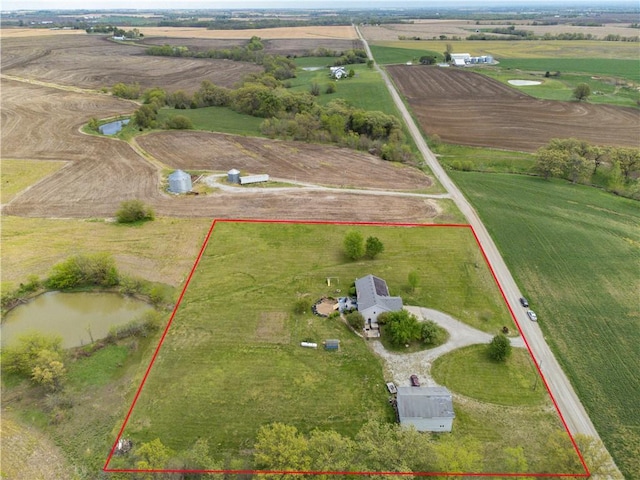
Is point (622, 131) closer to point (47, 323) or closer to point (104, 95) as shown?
point (47, 323)

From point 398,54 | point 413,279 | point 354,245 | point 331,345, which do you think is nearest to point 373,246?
point 354,245

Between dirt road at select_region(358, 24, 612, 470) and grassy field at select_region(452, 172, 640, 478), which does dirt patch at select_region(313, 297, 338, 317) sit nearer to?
dirt road at select_region(358, 24, 612, 470)

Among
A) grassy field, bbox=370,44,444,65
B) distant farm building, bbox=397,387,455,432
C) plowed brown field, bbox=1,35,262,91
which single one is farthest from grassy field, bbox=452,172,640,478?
grassy field, bbox=370,44,444,65

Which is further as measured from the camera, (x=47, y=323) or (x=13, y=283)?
(x=13, y=283)

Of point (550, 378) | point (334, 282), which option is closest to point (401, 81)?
point (334, 282)

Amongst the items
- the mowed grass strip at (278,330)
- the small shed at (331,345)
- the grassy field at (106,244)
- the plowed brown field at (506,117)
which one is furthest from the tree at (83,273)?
the plowed brown field at (506,117)

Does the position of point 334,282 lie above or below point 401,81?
below

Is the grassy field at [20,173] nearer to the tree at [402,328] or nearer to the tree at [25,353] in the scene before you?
the tree at [25,353]

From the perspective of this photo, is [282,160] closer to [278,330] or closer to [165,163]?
[165,163]
